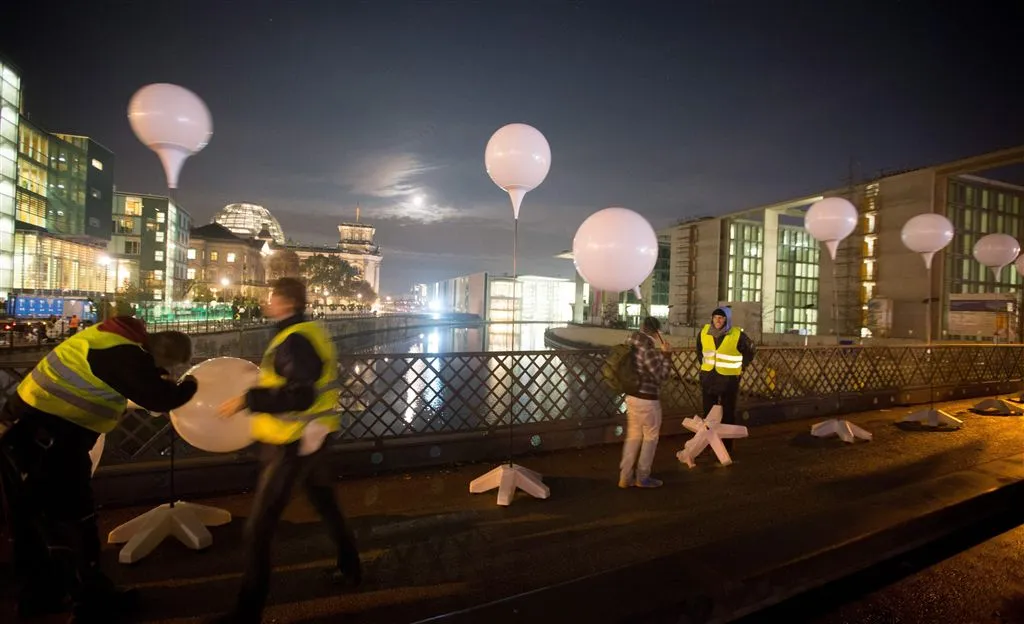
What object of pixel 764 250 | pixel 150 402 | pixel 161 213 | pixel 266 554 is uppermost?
pixel 161 213

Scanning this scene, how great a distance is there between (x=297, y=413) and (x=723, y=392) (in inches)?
194

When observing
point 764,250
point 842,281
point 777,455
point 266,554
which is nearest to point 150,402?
point 266,554

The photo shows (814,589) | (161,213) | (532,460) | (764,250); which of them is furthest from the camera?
(161,213)

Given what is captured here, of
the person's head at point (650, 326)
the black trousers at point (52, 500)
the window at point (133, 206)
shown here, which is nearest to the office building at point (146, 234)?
the window at point (133, 206)

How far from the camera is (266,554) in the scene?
2660 millimetres

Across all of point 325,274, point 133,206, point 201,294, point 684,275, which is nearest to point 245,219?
point 133,206

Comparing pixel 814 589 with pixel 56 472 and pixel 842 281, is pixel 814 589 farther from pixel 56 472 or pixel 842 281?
pixel 842 281

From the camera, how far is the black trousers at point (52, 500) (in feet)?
8.36

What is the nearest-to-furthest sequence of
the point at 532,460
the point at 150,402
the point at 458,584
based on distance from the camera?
the point at 150,402 < the point at 458,584 < the point at 532,460

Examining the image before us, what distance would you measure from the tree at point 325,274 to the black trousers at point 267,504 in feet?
241

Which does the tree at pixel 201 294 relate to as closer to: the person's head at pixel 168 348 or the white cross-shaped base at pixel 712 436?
the white cross-shaped base at pixel 712 436

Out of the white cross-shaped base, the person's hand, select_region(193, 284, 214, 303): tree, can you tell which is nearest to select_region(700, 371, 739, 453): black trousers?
the white cross-shaped base

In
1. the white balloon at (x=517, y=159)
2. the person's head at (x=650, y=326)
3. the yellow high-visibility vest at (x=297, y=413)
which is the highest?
the white balloon at (x=517, y=159)

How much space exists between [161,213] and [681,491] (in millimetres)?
78318
